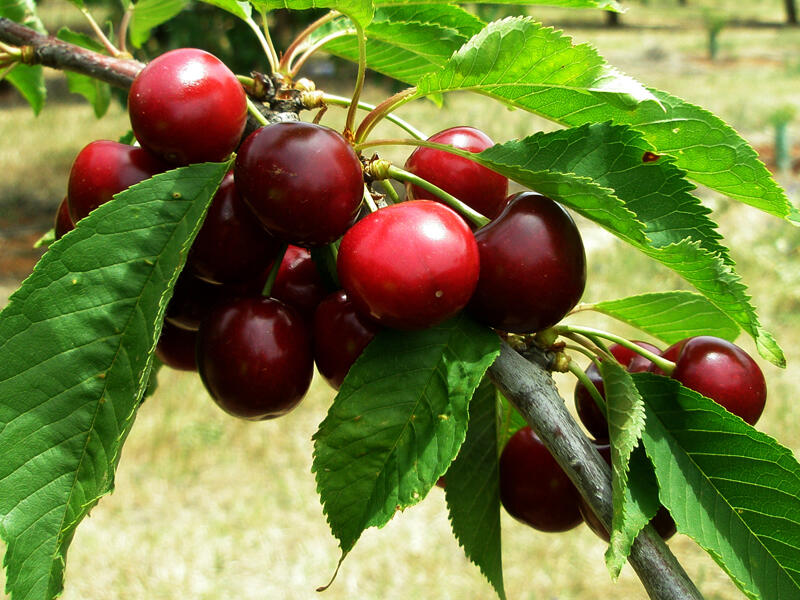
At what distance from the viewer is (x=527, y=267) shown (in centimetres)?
50

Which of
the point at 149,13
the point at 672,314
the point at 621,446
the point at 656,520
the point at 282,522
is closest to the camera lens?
the point at 621,446

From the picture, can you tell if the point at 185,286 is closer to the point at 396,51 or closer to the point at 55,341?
the point at 55,341

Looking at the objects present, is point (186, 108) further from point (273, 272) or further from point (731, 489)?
point (731, 489)

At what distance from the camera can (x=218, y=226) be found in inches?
21.1

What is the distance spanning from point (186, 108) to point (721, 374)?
444 mm

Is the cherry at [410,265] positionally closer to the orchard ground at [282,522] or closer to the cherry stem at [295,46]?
the cherry stem at [295,46]

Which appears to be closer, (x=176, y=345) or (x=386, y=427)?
(x=386, y=427)

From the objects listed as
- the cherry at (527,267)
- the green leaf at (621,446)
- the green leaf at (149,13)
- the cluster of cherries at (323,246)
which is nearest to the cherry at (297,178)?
the cluster of cherries at (323,246)

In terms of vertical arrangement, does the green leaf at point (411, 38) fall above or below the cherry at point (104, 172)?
above

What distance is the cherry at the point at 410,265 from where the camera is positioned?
0.48m

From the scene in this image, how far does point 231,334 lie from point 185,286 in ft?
0.24

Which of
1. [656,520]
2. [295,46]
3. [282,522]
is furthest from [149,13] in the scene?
[282,522]

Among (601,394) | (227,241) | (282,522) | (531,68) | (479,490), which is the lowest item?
(282,522)

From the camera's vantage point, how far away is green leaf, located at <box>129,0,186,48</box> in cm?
88
